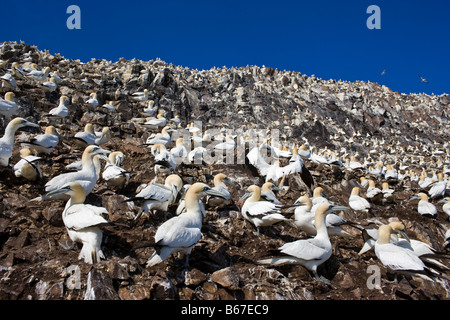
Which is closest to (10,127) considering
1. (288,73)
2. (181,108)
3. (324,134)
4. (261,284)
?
(261,284)

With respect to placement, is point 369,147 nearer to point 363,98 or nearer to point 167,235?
point 363,98

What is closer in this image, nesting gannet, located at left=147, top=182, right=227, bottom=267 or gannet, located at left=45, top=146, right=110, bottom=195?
nesting gannet, located at left=147, top=182, right=227, bottom=267

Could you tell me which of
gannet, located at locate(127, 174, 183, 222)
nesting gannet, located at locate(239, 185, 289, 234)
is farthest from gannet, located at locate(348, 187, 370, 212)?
gannet, located at locate(127, 174, 183, 222)

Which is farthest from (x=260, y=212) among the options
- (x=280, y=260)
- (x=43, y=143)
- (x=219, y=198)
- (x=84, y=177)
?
(x=43, y=143)

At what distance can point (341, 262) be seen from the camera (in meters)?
6.10

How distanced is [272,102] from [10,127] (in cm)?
3661

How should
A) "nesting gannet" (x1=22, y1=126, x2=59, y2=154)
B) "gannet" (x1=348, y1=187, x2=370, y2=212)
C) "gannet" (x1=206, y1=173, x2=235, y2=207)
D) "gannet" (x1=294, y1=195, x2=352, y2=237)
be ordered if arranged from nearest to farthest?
"gannet" (x1=294, y1=195, x2=352, y2=237)
"gannet" (x1=206, y1=173, x2=235, y2=207)
"nesting gannet" (x1=22, y1=126, x2=59, y2=154)
"gannet" (x1=348, y1=187, x2=370, y2=212)

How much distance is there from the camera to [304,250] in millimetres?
5109

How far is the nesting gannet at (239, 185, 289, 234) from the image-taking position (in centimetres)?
616

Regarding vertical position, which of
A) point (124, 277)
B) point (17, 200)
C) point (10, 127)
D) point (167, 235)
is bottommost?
point (124, 277)

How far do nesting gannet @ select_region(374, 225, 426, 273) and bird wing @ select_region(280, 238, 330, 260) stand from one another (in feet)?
3.76

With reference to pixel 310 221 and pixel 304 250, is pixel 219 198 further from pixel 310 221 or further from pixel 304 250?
pixel 304 250

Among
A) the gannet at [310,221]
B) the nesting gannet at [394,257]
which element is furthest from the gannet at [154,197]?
the nesting gannet at [394,257]

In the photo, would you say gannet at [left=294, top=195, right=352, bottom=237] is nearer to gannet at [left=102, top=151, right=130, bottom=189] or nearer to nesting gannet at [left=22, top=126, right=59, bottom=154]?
gannet at [left=102, top=151, right=130, bottom=189]
